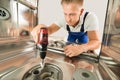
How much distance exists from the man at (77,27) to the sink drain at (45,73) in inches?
8.0

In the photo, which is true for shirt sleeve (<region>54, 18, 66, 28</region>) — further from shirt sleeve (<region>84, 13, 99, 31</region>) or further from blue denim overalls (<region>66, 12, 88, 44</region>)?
shirt sleeve (<region>84, 13, 99, 31</region>)

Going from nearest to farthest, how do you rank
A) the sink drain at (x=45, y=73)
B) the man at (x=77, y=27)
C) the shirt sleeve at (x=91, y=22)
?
the sink drain at (x=45, y=73)
the man at (x=77, y=27)
the shirt sleeve at (x=91, y=22)

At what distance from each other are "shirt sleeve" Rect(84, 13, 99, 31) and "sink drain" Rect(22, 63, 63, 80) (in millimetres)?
710

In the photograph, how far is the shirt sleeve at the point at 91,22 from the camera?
106cm

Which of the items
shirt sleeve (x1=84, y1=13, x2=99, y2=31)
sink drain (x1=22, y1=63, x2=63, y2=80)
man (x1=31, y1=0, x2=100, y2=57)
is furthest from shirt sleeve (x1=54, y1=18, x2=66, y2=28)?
sink drain (x1=22, y1=63, x2=63, y2=80)

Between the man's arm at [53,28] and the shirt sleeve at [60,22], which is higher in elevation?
the shirt sleeve at [60,22]

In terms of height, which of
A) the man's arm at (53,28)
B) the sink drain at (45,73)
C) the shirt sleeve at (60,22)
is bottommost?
the sink drain at (45,73)

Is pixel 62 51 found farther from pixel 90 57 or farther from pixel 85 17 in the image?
pixel 85 17

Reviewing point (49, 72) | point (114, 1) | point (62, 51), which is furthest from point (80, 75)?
point (114, 1)

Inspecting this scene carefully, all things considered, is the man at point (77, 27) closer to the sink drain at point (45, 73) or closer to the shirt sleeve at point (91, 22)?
the shirt sleeve at point (91, 22)

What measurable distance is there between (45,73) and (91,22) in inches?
31.2

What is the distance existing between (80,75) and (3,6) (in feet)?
2.80

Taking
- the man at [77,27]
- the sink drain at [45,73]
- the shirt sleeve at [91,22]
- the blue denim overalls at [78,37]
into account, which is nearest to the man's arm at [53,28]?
the man at [77,27]

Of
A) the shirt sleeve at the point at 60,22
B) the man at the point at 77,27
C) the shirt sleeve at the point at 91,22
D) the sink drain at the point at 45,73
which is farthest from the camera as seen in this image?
the shirt sleeve at the point at 60,22
